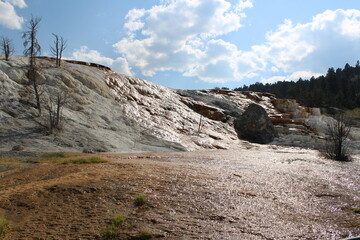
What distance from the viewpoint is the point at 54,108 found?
20297 millimetres

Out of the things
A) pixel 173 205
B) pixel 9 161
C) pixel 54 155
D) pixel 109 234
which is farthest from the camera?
pixel 54 155

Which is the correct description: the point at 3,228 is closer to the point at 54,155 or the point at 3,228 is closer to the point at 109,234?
the point at 109,234

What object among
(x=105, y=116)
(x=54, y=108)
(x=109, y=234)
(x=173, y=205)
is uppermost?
(x=54, y=108)

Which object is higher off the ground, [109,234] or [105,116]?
[105,116]

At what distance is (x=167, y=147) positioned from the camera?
827 inches

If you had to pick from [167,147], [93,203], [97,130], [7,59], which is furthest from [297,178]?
[7,59]

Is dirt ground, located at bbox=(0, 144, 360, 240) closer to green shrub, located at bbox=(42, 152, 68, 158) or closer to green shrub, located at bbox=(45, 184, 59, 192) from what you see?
green shrub, located at bbox=(45, 184, 59, 192)

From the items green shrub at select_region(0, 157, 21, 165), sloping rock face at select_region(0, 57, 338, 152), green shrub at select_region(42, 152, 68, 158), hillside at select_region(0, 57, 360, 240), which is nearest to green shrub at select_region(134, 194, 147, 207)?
hillside at select_region(0, 57, 360, 240)

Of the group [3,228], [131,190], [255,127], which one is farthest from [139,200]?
[255,127]

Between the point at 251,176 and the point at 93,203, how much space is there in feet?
20.5

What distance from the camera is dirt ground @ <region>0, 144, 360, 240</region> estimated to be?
516 cm

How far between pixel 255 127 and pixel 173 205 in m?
28.1

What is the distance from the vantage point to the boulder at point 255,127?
32.2 meters

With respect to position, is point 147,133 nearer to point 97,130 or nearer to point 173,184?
point 97,130
